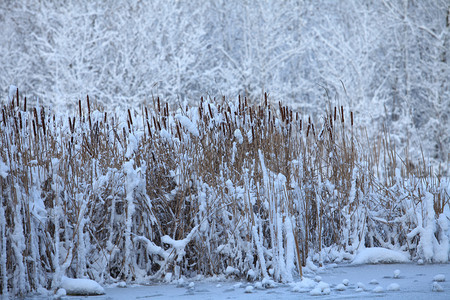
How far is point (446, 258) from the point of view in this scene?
3.76 metres

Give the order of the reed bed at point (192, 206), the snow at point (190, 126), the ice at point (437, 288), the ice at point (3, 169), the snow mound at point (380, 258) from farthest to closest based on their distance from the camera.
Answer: the snow mound at point (380, 258) → the snow at point (190, 126) → the reed bed at point (192, 206) → the ice at point (3, 169) → the ice at point (437, 288)

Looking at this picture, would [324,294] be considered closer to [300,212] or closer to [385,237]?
[300,212]

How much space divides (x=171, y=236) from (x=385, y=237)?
1.80 meters

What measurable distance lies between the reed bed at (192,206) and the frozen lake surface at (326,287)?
0.41ft

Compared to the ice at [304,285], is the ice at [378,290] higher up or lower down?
lower down

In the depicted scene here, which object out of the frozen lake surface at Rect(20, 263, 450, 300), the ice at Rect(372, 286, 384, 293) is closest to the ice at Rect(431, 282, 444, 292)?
the frozen lake surface at Rect(20, 263, 450, 300)

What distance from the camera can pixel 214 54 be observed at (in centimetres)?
1435

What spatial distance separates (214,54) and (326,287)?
38.8 feet

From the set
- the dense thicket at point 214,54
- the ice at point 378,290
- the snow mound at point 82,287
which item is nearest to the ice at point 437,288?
the ice at point 378,290

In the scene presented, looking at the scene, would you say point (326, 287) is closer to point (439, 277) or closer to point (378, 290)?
point (378, 290)

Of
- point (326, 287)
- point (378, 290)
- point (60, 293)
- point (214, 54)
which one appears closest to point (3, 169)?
point (60, 293)

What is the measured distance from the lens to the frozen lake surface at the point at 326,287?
9.82 feet

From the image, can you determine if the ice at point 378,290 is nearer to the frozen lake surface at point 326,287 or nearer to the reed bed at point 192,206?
the frozen lake surface at point 326,287

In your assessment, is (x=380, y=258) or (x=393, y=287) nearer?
(x=393, y=287)
